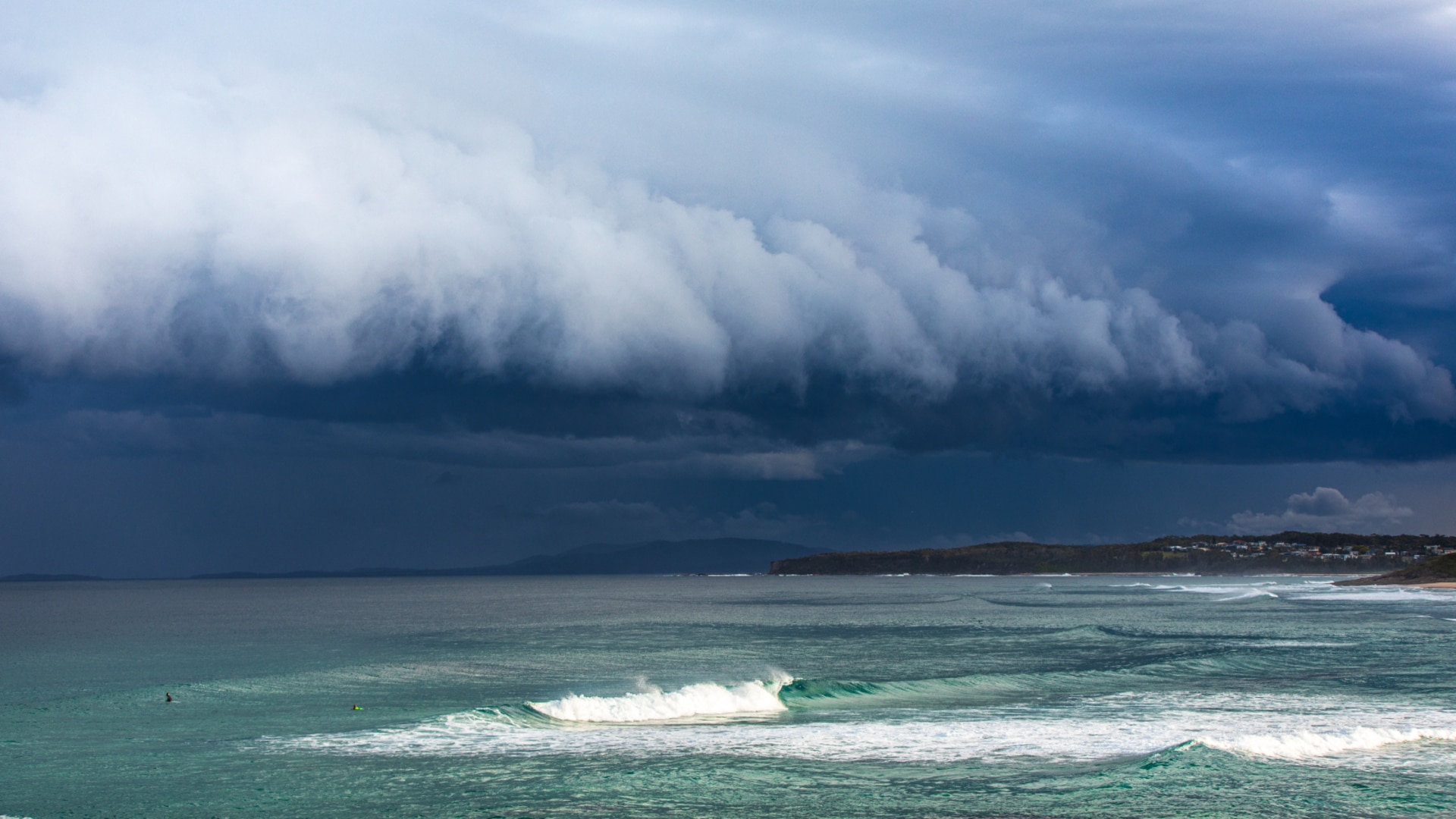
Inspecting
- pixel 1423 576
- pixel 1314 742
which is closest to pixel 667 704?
pixel 1314 742

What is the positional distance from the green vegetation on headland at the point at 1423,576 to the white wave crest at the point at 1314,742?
142 meters

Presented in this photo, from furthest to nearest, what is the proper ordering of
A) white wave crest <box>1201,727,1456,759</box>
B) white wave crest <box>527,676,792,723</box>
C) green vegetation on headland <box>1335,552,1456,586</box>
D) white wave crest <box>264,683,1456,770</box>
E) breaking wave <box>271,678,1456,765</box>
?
1. green vegetation on headland <box>1335,552,1456,586</box>
2. white wave crest <box>527,676,792,723</box>
3. breaking wave <box>271,678,1456,765</box>
4. white wave crest <box>264,683,1456,770</box>
5. white wave crest <box>1201,727,1456,759</box>

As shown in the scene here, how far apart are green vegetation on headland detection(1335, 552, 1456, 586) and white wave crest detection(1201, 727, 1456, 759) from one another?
142 meters

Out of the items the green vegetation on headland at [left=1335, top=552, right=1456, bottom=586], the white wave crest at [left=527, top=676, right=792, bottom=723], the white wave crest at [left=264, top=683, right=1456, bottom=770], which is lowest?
the green vegetation on headland at [left=1335, top=552, right=1456, bottom=586]

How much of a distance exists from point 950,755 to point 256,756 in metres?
17.2

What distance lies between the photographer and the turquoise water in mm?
21250

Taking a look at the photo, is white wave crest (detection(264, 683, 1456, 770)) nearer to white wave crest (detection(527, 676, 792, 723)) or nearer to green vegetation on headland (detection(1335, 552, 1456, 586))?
white wave crest (detection(527, 676, 792, 723))

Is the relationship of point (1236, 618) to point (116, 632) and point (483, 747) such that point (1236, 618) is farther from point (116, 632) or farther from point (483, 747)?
point (116, 632)

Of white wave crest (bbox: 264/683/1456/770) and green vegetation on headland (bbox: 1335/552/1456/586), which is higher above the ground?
white wave crest (bbox: 264/683/1456/770)

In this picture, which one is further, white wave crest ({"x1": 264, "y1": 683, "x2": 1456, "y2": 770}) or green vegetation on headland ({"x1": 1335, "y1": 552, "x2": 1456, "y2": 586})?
green vegetation on headland ({"x1": 1335, "y1": 552, "x2": 1456, "y2": 586})

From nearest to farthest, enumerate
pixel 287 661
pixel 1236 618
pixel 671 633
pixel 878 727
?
1. pixel 878 727
2. pixel 287 661
3. pixel 671 633
4. pixel 1236 618

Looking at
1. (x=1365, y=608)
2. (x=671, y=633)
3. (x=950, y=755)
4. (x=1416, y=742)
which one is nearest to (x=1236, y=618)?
(x=1365, y=608)

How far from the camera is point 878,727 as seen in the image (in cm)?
2958

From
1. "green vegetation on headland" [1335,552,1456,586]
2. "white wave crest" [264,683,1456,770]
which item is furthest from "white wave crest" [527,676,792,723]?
"green vegetation on headland" [1335,552,1456,586]
